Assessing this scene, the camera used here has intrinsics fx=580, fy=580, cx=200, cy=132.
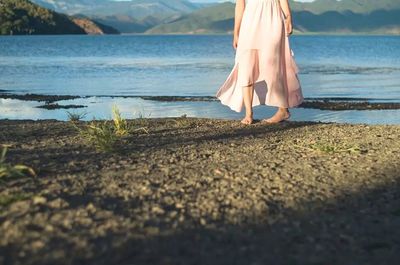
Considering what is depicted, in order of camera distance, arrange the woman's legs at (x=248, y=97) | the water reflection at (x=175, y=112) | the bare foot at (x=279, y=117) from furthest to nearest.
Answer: the water reflection at (x=175, y=112)
the bare foot at (x=279, y=117)
the woman's legs at (x=248, y=97)

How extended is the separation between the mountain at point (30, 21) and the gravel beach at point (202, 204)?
4599 inches

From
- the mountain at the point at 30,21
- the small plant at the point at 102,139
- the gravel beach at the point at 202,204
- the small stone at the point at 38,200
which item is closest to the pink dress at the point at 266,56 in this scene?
the gravel beach at the point at 202,204

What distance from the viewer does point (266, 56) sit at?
737 centimetres

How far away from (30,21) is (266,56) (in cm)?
12785

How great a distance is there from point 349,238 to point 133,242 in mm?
1178

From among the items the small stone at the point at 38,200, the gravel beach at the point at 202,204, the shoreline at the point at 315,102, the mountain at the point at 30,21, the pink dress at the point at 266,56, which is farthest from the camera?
the mountain at the point at 30,21

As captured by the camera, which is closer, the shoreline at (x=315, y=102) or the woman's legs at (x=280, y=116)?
the woman's legs at (x=280, y=116)

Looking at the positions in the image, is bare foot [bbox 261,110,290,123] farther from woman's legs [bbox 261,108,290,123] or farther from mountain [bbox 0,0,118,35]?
mountain [bbox 0,0,118,35]

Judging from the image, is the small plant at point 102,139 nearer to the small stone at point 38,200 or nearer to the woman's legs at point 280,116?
the small stone at point 38,200

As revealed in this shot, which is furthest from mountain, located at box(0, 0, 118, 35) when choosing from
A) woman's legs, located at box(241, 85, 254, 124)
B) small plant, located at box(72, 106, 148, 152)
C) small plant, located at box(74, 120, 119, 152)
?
small plant, located at box(74, 120, 119, 152)

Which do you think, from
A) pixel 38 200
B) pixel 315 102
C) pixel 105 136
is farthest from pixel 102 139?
pixel 315 102

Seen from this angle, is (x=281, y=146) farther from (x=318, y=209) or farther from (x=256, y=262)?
(x=256, y=262)

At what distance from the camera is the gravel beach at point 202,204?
110 inches

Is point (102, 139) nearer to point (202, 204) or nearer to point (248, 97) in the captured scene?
point (202, 204)
